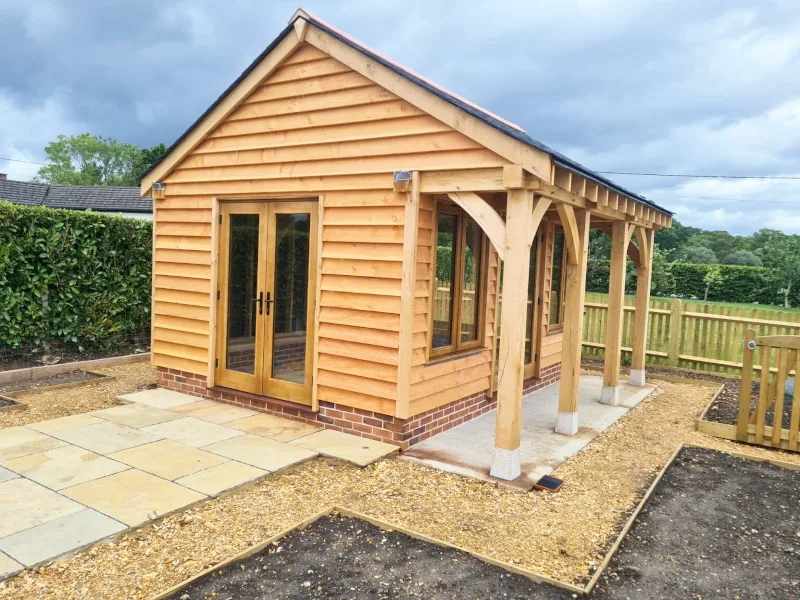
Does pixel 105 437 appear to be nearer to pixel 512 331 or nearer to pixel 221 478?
pixel 221 478

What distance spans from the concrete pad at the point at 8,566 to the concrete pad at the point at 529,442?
2.87 metres

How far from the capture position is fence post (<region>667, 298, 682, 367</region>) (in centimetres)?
985

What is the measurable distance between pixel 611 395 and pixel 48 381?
739 centimetres

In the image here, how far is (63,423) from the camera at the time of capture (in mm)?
5496

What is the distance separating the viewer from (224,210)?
6.38 metres

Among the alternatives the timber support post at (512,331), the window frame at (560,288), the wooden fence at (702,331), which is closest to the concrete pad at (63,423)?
the timber support post at (512,331)

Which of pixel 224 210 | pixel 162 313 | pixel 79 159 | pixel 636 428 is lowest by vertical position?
pixel 636 428

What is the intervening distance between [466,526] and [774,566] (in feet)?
5.92

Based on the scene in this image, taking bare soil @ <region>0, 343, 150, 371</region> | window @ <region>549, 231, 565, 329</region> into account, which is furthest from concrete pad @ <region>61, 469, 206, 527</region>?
window @ <region>549, 231, 565, 329</region>

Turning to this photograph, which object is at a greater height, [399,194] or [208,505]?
[399,194]

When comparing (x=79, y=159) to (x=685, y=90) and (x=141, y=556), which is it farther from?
(x=141, y=556)

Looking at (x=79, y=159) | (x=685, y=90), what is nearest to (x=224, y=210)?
(x=685, y=90)

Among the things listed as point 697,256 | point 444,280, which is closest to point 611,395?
point 444,280

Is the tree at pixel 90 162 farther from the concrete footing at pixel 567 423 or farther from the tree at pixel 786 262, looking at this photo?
the concrete footing at pixel 567 423
